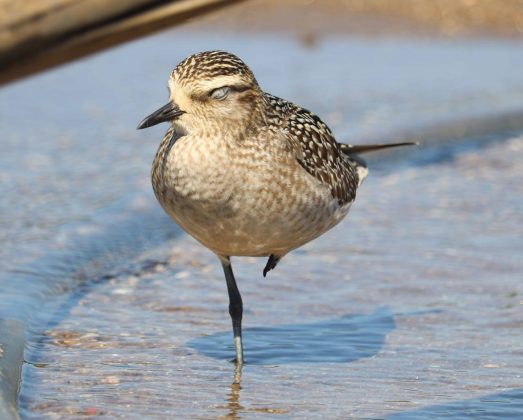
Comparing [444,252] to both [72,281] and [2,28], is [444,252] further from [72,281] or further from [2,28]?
[2,28]

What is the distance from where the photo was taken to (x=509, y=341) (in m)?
6.08

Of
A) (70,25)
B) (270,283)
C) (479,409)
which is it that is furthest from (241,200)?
(270,283)

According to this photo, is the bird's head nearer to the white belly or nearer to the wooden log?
the white belly

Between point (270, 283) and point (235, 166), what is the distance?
1.87 metres

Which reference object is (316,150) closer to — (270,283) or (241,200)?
(241,200)

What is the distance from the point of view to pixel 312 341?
6.19 metres

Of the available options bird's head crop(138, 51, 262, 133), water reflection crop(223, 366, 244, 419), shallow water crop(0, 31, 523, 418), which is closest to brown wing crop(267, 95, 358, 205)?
bird's head crop(138, 51, 262, 133)

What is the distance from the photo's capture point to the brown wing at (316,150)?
5828 mm

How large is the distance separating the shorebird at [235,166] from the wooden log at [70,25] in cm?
80

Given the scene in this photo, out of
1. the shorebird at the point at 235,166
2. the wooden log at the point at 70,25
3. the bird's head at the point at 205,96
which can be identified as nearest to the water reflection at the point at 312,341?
the shorebird at the point at 235,166

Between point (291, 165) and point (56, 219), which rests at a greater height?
point (291, 165)

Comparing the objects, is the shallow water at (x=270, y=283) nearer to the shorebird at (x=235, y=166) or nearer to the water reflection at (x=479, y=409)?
the water reflection at (x=479, y=409)

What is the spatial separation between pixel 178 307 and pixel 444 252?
1.76m

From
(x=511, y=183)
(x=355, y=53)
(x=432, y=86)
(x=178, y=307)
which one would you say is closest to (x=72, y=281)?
(x=178, y=307)
